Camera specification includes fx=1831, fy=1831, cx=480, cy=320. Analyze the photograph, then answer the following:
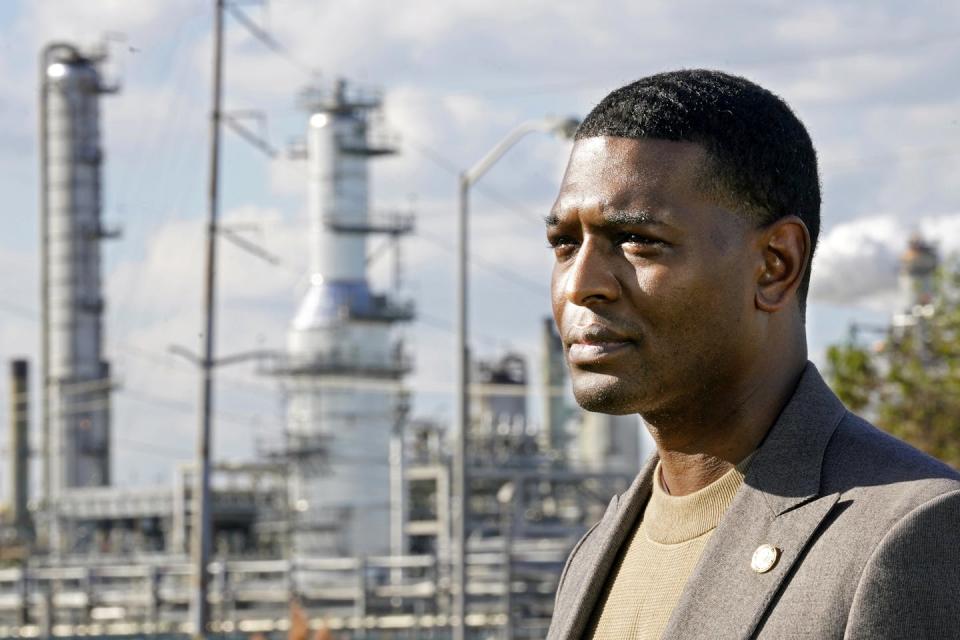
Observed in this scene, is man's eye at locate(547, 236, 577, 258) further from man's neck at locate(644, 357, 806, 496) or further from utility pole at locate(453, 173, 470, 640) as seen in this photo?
utility pole at locate(453, 173, 470, 640)

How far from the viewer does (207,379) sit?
24062mm

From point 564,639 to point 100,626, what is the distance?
33291mm

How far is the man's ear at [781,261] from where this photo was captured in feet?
8.89

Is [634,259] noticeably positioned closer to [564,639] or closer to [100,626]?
[564,639]

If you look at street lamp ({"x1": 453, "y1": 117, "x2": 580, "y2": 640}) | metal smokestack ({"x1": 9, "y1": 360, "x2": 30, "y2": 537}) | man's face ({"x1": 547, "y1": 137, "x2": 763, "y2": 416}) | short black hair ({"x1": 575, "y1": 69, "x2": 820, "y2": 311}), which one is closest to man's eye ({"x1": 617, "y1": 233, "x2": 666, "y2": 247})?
man's face ({"x1": 547, "y1": 137, "x2": 763, "y2": 416})

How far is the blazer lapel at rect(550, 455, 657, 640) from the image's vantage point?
300 cm

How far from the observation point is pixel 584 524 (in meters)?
62.2

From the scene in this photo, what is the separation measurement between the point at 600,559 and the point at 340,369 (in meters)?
61.4

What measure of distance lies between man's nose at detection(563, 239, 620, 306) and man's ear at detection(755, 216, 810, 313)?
Answer: 22 centimetres

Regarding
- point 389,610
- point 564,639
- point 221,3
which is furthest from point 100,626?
point 564,639

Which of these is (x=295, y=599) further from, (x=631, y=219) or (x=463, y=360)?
(x=631, y=219)

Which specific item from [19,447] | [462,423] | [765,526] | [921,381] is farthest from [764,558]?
[19,447]

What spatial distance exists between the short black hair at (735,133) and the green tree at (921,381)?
25.9 metres

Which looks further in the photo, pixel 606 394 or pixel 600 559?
pixel 600 559
